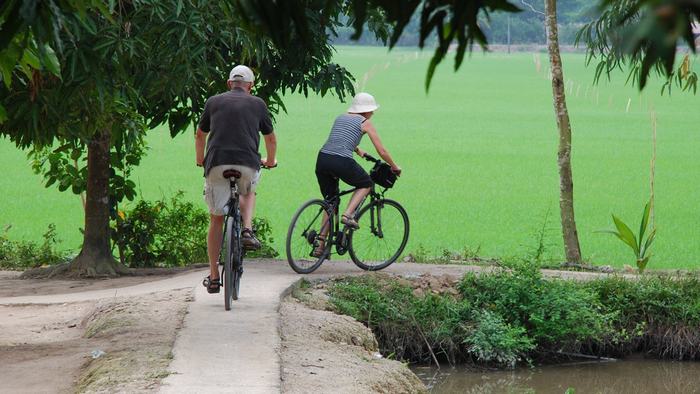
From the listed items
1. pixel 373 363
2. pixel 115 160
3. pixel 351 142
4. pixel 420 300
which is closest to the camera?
pixel 373 363

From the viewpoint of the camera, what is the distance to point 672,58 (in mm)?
2398

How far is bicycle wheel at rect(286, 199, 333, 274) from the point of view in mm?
11148

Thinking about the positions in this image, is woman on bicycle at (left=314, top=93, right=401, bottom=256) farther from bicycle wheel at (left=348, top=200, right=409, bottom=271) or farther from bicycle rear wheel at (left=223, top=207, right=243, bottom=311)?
bicycle rear wheel at (left=223, top=207, right=243, bottom=311)

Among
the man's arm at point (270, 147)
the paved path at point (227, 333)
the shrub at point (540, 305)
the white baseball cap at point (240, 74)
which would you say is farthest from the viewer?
the shrub at point (540, 305)

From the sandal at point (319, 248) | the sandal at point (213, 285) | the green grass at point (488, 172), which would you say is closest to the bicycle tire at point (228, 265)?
the sandal at point (213, 285)

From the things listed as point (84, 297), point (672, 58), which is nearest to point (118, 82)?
point (84, 297)

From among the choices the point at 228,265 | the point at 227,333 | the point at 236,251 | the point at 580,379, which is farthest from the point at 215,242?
the point at 580,379

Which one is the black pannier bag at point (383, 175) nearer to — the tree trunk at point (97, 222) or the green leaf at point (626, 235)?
the tree trunk at point (97, 222)

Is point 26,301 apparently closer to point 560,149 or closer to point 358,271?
point 358,271

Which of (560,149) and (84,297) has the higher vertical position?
(560,149)

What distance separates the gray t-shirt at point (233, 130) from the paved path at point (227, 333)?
1060 mm

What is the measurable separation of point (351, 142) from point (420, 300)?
1.67 m

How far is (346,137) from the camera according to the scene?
36.8ft

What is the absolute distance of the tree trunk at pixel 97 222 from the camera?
43.1 ft
